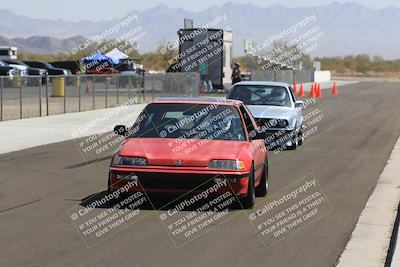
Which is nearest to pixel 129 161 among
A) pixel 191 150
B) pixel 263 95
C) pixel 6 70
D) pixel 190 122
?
pixel 191 150

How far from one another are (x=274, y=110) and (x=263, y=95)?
0.85 metres

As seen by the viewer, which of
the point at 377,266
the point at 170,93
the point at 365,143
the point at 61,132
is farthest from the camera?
the point at 170,93

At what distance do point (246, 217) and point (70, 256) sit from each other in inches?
115

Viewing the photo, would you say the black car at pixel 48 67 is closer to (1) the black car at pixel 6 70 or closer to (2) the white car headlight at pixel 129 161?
(1) the black car at pixel 6 70

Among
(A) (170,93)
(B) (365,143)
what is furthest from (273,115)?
(A) (170,93)

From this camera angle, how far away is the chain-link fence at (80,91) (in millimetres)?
28844

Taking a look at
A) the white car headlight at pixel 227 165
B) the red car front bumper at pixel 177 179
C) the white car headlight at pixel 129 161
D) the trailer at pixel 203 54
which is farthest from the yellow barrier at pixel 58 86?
the white car headlight at pixel 227 165

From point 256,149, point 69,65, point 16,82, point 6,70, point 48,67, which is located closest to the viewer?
point 256,149

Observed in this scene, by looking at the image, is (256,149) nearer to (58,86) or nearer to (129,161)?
(129,161)

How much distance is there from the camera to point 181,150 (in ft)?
A: 34.3

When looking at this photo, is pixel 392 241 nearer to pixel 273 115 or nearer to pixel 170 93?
pixel 273 115

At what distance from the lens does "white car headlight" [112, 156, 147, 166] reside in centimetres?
1027

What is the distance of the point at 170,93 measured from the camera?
4212cm

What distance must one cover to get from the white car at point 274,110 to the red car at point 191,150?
6259mm
